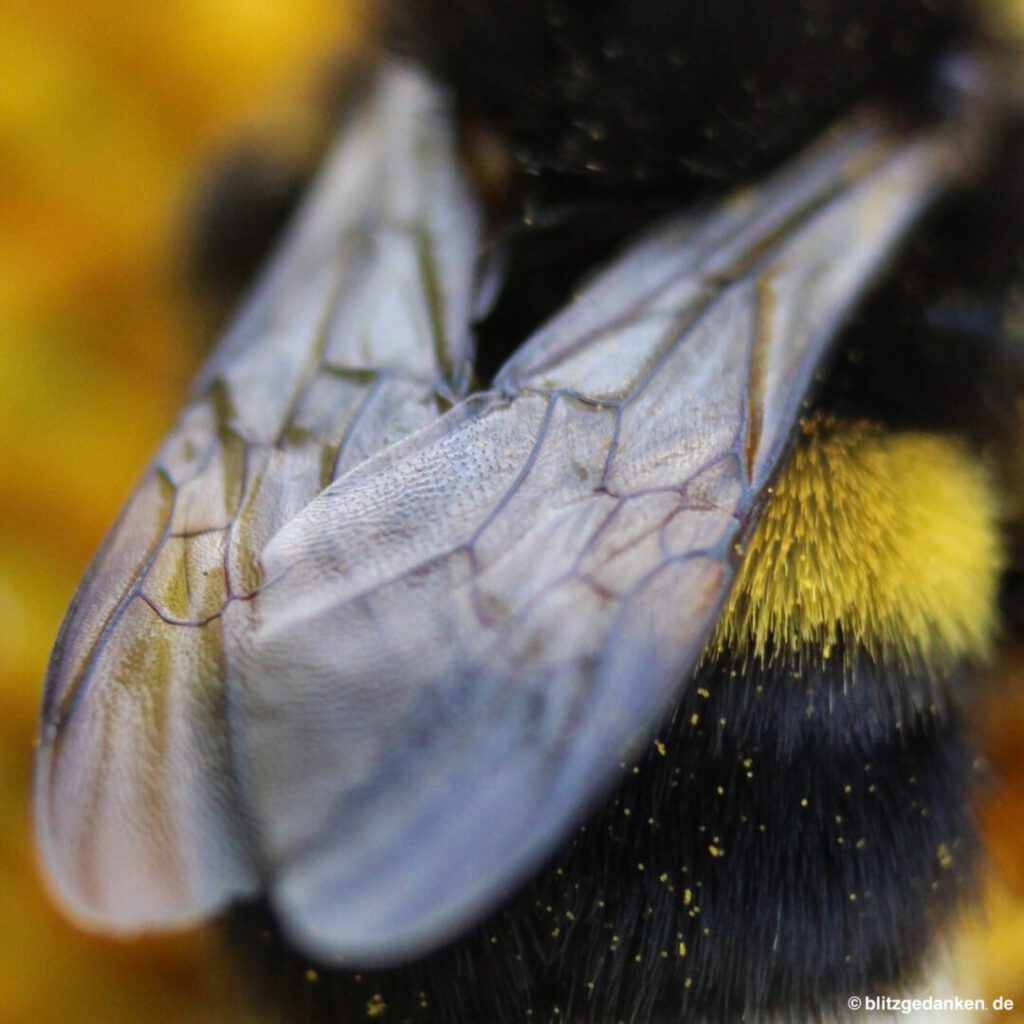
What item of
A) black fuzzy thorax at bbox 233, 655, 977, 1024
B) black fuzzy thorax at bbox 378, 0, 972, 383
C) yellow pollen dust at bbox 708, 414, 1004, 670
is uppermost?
black fuzzy thorax at bbox 378, 0, 972, 383

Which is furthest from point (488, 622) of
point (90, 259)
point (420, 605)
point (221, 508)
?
point (90, 259)

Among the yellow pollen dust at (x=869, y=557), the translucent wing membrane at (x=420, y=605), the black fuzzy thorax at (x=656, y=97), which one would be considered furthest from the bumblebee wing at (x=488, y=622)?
the black fuzzy thorax at (x=656, y=97)

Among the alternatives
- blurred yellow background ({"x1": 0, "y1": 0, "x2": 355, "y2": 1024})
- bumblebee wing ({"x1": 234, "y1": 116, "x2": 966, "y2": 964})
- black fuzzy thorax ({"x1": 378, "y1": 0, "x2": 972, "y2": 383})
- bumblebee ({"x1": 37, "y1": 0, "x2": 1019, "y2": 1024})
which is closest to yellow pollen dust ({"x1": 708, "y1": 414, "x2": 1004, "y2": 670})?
bumblebee ({"x1": 37, "y1": 0, "x2": 1019, "y2": 1024})

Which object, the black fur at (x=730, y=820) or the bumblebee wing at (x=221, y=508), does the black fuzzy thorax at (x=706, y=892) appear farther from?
the bumblebee wing at (x=221, y=508)

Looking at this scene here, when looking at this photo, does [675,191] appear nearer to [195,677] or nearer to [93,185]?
[195,677]

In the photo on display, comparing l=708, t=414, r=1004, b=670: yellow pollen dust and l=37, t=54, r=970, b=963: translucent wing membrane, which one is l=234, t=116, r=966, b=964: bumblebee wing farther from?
l=708, t=414, r=1004, b=670: yellow pollen dust

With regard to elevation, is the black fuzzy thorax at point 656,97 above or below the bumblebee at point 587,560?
above

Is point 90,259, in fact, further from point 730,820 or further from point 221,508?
point 730,820
